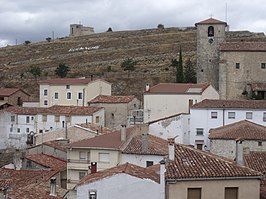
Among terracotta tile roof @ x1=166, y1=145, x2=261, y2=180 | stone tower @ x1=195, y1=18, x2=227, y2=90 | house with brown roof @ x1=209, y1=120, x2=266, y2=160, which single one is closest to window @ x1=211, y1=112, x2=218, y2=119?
house with brown roof @ x1=209, y1=120, x2=266, y2=160

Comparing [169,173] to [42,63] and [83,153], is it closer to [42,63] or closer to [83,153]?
[83,153]

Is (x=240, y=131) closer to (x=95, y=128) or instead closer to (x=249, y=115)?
(x=249, y=115)

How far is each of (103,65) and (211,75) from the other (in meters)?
42.6

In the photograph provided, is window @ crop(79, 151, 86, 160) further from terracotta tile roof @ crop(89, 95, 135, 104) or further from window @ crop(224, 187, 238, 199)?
terracotta tile roof @ crop(89, 95, 135, 104)

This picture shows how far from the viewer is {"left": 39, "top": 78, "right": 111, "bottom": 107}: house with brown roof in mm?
63906

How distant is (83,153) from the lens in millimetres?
38719

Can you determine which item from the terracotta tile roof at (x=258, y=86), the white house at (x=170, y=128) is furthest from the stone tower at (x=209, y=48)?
the white house at (x=170, y=128)

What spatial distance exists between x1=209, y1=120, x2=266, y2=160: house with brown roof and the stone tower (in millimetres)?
20822

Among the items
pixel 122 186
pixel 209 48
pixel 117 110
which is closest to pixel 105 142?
pixel 122 186

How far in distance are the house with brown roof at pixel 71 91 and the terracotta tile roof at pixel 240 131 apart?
20.5m

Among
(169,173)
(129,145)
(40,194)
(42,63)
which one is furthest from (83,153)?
(42,63)

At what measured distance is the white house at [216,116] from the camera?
164ft

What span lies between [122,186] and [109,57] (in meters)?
96.6

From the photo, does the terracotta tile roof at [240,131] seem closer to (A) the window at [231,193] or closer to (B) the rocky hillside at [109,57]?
(A) the window at [231,193]
